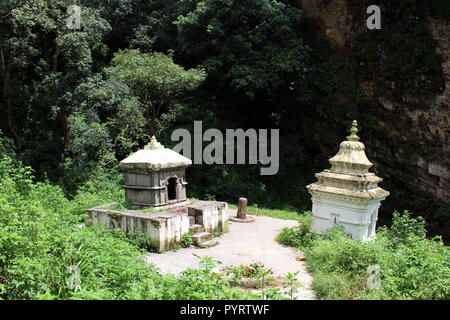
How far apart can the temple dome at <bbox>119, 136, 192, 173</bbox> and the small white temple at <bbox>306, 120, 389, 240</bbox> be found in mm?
3928

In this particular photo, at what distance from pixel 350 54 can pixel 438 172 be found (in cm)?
675

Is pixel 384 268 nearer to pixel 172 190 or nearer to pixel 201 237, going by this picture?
pixel 201 237

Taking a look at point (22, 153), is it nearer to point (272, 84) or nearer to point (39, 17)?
point (39, 17)

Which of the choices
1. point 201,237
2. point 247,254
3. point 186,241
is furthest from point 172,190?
point 247,254

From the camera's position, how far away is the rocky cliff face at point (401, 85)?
56.7 feet

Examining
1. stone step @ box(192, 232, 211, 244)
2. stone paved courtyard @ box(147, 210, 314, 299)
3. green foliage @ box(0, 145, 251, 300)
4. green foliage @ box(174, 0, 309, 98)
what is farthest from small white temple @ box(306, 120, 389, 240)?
green foliage @ box(174, 0, 309, 98)

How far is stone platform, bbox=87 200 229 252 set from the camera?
10.0m

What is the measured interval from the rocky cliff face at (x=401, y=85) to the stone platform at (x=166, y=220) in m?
10.1

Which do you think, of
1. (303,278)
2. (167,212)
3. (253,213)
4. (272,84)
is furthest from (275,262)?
(272,84)

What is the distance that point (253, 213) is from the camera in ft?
50.9

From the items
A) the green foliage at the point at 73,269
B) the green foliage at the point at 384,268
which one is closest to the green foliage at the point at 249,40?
the green foliage at the point at 384,268

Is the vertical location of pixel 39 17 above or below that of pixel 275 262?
above

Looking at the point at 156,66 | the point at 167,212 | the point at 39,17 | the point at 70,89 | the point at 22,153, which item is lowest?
the point at 167,212

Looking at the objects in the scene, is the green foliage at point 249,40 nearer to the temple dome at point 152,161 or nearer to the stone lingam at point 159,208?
the temple dome at point 152,161
